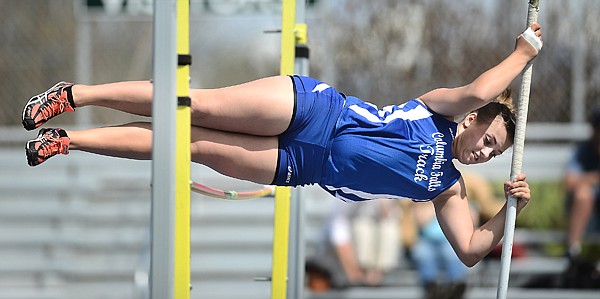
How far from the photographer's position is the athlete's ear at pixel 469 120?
3.07 metres

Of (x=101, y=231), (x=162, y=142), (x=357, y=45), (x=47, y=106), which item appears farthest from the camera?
(x=101, y=231)

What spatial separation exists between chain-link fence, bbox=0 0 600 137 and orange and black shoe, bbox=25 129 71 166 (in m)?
3.67

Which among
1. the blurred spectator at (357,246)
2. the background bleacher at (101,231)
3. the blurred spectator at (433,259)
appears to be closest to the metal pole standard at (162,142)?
the blurred spectator at (357,246)

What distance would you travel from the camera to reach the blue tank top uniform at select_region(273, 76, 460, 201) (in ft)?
9.89

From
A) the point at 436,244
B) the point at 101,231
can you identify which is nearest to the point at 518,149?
the point at 436,244

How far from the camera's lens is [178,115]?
2.71 metres

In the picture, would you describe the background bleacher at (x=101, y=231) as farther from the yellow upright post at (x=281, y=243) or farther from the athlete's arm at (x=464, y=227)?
the athlete's arm at (x=464, y=227)

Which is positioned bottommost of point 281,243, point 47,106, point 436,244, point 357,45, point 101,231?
point 281,243

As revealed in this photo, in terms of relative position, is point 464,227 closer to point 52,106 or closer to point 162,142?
point 162,142

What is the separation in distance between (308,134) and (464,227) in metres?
0.68

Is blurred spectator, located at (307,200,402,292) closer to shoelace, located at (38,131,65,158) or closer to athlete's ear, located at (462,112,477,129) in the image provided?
athlete's ear, located at (462,112,477,129)

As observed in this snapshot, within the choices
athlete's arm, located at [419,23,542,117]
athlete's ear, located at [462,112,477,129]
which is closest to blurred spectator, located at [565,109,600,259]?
athlete's ear, located at [462,112,477,129]

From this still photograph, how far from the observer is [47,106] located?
9.30ft

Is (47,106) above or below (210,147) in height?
above
